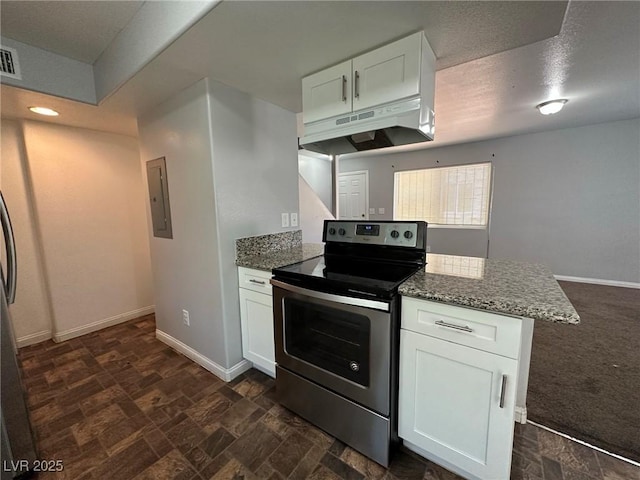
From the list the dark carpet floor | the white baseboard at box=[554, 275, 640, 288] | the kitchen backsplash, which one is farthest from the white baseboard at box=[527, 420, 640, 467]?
the white baseboard at box=[554, 275, 640, 288]

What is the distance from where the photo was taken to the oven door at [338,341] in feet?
4.11

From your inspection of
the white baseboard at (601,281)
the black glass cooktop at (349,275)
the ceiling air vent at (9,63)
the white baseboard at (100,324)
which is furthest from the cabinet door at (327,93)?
the white baseboard at (601,281)

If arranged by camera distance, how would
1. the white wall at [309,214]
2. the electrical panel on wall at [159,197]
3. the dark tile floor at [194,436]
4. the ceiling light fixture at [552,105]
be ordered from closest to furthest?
the dark tile floor at [194,436] → the electrical panel on wall at [159,197] → the ceiling light fixture at [552,105] → the white wall at [309,214]

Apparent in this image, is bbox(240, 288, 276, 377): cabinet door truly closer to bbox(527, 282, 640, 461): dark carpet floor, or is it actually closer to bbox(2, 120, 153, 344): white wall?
bbox(527, 282, 640, 461): dark carpet floor

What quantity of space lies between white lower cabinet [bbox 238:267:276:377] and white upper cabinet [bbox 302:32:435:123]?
1.13 m

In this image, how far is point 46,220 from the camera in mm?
2545

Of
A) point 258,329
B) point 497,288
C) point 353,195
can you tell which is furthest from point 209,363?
point 353,195

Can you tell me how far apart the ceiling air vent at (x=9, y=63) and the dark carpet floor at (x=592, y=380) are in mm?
3814

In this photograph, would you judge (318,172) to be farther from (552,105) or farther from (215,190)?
(215,190)

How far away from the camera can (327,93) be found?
64.8 inches

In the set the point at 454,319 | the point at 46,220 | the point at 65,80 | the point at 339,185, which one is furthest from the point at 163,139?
the point at 339,185

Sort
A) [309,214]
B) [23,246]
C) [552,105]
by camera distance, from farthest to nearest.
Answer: [309,214], [552,105], [23,246]

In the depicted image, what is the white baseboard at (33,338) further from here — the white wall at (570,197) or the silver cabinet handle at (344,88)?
the white wall at (570,197)

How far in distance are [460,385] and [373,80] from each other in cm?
155
